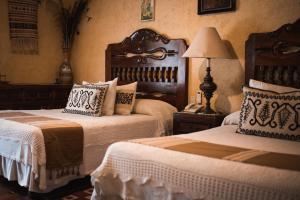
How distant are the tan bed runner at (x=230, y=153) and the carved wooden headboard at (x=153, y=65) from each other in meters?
1.59

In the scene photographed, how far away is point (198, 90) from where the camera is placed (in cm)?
345

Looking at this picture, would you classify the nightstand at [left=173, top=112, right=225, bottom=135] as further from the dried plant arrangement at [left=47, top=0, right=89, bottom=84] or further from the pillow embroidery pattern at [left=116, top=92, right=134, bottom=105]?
the dried plant arrangement at [left=47, top=0, right=89, bottom=84]

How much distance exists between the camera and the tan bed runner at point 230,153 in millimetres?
1484

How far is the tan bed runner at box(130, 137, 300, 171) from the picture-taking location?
1484mm

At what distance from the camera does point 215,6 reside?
10.7 ft

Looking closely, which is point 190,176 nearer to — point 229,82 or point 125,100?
point 229,82

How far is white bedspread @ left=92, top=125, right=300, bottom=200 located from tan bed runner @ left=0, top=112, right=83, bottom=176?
0.76 meters

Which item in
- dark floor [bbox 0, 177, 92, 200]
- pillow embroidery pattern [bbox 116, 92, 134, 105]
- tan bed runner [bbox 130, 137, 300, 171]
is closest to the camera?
tan bed runner [bbox 130, 137, 300, 171]

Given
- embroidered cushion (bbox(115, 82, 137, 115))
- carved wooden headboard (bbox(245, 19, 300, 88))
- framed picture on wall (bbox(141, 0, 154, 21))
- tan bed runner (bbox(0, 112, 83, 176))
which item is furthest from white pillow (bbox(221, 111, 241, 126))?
framed picture on wall (bbox(141, 0, 154, 21))

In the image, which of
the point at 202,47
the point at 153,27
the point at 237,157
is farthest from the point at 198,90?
the point at 237,157

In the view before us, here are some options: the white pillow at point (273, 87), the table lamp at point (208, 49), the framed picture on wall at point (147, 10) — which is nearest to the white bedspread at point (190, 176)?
the white pillow at point (273, 87)

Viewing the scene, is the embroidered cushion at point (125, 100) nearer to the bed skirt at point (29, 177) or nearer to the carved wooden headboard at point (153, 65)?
the carved wooden headboard at point (153, 65)

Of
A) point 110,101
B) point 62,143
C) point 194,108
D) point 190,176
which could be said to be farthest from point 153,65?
point 190,176

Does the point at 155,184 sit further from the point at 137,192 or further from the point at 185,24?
the point at 185,24
